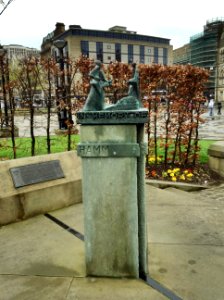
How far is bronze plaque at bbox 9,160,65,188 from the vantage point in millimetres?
4977

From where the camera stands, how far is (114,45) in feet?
286

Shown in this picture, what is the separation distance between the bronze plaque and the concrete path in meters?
0.67

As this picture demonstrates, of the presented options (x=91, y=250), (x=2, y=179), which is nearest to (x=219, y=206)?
(x=91, y=250)

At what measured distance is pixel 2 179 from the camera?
191 inches

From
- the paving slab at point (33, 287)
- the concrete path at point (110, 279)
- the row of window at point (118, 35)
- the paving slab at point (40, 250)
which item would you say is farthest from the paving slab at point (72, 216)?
the row of window at point (118, 35)

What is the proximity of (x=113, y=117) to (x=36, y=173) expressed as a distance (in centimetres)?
284

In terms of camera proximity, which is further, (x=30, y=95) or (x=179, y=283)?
(x=30, y=95)

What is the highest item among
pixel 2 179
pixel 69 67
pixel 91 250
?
pixel 69 67

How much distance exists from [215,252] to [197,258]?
33cm

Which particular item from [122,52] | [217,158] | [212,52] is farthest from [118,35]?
[217,158]

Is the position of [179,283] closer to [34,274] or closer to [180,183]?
[34,274]

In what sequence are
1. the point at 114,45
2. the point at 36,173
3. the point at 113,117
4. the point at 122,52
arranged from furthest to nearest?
1. the point at 122,52
2. the point at 114,45
3. the point at 36,173
4. the point at 113,117

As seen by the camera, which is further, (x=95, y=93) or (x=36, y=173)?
(x=36, y=173)

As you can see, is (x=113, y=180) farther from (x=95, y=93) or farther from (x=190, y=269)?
(x=190, y=269)
